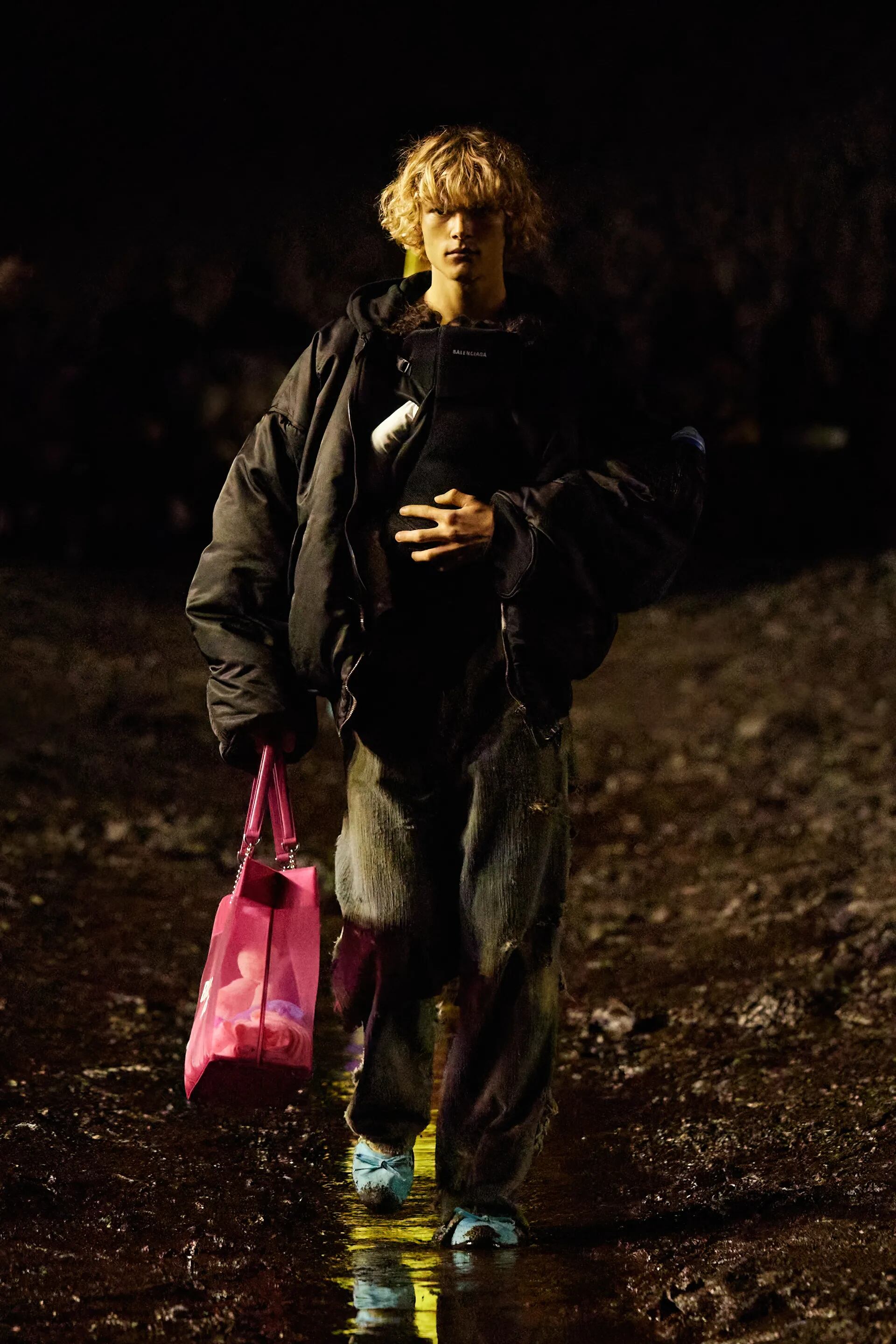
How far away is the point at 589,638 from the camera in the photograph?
292cm

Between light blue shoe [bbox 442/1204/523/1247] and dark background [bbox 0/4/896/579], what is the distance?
9.78 metres

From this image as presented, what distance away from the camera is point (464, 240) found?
296 centimetres

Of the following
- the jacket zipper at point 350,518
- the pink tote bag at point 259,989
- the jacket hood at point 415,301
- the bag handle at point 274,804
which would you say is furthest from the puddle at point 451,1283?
the jacket hood at point 415,301

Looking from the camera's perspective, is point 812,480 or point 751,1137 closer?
point 751,1137

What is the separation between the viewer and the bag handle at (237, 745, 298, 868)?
118 inches

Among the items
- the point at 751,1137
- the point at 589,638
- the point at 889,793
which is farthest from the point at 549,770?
the point at 889,793

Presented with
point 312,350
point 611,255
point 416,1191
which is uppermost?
point 611,255

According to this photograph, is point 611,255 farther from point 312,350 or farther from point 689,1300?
point 689,1300

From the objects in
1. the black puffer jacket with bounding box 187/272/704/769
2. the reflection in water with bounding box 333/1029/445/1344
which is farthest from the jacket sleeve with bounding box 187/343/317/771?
the reflection in water with bounding box 333/1029/445/1344

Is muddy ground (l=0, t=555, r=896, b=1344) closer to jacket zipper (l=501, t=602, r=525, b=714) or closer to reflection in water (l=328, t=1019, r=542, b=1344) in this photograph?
reflection in water (l=328, t=1019, r=542, b=1344)

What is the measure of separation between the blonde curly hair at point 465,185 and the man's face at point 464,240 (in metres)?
0.01

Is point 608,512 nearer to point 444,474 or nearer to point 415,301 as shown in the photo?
point 444,474

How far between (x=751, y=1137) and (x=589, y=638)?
1313mm

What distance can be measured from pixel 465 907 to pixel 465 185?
1.29 metres
